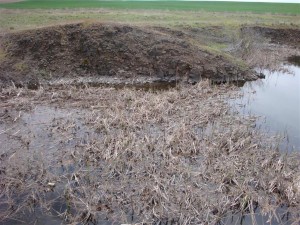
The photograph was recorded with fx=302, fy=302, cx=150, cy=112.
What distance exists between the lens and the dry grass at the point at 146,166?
7186 mm

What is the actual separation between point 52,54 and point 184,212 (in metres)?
15.1

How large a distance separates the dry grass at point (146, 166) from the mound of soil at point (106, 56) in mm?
5541

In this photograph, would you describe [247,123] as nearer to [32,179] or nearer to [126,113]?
[126,113]

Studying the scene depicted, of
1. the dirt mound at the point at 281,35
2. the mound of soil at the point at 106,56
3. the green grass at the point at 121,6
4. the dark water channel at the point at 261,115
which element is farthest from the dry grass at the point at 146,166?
the green grass at the point at 121,6

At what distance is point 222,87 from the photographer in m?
16.3

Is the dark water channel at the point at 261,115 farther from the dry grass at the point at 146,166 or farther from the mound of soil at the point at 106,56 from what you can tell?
the mound of soil at the point at 106,56

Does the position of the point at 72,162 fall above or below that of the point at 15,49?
below

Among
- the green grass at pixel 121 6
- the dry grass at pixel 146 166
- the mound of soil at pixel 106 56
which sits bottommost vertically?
the dry grass at pixel 146 166

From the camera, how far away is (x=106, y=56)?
754 inches

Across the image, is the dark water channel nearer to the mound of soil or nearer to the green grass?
the mound of soil

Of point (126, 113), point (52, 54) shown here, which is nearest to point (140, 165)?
point (126, 113)

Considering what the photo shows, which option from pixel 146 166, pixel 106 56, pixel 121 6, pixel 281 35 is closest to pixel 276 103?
pixel 146 166

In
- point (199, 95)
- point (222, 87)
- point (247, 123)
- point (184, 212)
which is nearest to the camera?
point (184, 212)

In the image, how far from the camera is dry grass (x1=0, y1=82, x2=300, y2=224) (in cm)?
719
